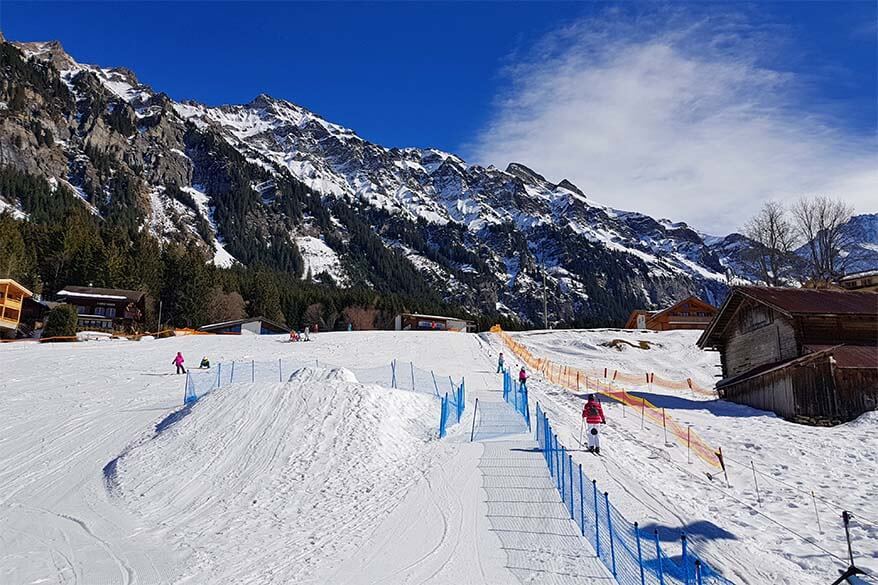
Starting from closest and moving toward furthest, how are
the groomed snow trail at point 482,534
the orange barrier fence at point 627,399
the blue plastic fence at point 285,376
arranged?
1. the groomed snow trail at point 482,534
2. the orange barrier fence at point 627,399
3. the blue plastic fence at point 285,376

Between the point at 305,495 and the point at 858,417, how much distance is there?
22.6 m

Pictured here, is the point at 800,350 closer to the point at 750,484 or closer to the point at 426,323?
the point at 750,484

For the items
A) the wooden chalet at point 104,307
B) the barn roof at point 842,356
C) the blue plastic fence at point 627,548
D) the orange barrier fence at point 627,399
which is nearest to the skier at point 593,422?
the blue plastic fence at point 627,548

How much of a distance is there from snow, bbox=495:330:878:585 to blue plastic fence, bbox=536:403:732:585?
20.5 inches

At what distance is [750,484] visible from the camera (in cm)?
1736

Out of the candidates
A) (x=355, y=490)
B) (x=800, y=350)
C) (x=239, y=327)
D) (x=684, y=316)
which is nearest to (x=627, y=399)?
(x=800, y=350)

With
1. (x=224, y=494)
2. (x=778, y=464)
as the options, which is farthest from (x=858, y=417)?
(x=224, y=494)

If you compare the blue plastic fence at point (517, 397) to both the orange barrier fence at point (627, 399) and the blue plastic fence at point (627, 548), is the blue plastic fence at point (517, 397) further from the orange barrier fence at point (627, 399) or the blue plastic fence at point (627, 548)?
the blue plastic fence at point (627, 548)

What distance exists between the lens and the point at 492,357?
49188mm

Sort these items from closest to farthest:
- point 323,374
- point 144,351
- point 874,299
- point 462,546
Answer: point 462,546
point 323,374
point 874,299
point 144,351

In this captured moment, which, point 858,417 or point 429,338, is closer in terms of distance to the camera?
point 858,417

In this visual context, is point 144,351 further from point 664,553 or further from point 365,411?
point 664,553

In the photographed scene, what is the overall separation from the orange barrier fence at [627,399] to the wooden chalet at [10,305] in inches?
1930

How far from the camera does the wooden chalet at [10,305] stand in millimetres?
60594
